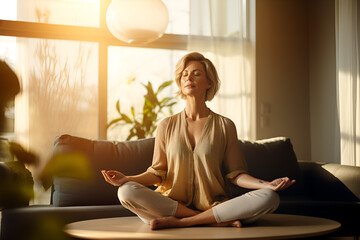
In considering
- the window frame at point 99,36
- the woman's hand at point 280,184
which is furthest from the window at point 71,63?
the woman's hand at point 280,184

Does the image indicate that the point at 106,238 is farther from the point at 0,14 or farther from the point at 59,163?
the point at 0,14

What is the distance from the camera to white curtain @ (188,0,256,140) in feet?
14.1

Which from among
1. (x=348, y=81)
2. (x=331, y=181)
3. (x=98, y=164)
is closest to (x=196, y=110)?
(x=98, y=164)

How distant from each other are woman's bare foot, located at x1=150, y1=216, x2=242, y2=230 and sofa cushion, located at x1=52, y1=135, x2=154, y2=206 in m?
0.95

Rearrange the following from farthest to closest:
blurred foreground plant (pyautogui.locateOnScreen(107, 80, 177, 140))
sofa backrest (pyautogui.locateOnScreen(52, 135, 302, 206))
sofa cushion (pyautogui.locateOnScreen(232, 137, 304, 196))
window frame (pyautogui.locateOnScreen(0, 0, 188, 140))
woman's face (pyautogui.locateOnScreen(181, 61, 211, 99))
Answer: blurred foreground plant (pyautogui.locateOnScreen(107, 80, 177, 140))
window frame (pyautogui.locateOnScreen(0, 0, 188, 140))
sofa cushion (pyautogui.locateOnScreen(232, 137, 304, 196))
sofa backrest (pyautogui.locateOnScreen(52, 135, 302, 206))
woman's face (pyautogui.locateOnScreen(181, 61, 211, 99))

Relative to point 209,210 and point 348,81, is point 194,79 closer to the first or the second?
point 209,210

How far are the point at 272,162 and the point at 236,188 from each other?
329mm

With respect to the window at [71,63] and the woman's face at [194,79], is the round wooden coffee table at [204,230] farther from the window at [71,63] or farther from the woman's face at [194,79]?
the window at [71,63]

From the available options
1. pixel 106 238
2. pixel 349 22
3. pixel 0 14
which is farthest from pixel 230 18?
pixel 106 238

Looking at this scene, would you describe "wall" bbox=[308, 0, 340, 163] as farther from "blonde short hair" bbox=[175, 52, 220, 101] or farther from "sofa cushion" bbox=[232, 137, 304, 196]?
"blonde short hair" bbox=[175, 52, 220, 101]

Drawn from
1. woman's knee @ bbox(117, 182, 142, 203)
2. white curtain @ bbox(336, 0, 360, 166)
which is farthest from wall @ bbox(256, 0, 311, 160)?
woman's knee @ bbox(117, 182, 142, 203)

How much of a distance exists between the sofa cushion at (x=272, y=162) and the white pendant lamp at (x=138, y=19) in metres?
1.03

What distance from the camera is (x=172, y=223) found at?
1685mm

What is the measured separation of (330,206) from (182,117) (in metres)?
1.09
